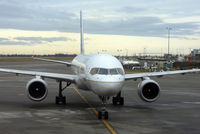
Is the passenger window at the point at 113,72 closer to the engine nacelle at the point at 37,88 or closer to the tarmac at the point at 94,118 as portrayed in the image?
the tarmac at the point at 94,118

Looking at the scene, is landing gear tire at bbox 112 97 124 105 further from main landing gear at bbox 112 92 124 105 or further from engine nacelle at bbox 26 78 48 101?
engine nacelle at bbox 26 78 48 101

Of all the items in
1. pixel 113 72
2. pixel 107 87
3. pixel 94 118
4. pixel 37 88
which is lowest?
pixel 94 118

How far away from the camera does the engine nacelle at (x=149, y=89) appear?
18.3m

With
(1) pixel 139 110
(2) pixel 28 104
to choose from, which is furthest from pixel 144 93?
(2) pixel 28 104

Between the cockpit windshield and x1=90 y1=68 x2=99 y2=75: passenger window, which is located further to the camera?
x1=90 y1=68 x2=99 y2=75: passenger window

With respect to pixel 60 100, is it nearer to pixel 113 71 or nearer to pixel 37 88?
pixel 37 88

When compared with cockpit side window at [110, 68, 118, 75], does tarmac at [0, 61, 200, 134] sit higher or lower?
lower

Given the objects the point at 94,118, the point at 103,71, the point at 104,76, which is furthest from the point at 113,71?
the point at 94,118

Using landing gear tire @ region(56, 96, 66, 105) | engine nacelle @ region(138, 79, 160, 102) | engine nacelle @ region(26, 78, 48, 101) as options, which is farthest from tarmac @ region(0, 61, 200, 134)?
engine nacelle @ region(26, 78, 48, 101)

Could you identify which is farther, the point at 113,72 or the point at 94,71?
the point at 94,71

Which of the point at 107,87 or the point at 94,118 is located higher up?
the point at 107,87

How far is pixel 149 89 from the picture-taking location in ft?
61.2

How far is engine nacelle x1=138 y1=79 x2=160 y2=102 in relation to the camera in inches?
720

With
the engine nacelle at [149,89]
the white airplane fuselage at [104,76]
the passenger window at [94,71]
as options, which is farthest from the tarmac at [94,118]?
the passenger window at [94,71]
